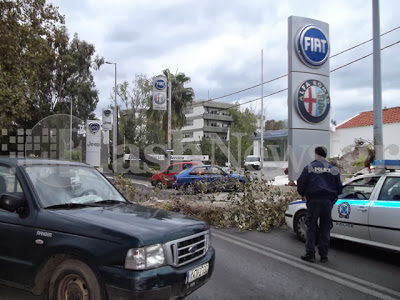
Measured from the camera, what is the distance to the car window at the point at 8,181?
3.47 m

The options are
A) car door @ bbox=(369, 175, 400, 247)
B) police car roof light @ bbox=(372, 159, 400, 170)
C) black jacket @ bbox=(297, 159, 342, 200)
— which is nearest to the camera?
car door @ bbox=(369, 175, 400, 247)

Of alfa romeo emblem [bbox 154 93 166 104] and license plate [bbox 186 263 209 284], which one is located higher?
alfa romeo emblem [bbox 154 93 166 104]

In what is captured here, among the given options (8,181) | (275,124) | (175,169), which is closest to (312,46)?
(8,181)

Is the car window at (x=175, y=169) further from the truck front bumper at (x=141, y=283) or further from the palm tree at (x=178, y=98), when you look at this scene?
the truck front bumper at (x=141, y=283)

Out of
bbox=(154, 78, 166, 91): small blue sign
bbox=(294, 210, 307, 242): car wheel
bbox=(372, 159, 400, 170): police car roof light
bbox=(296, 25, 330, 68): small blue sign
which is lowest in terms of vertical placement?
bbox=(294, 210, 307, 242): car wheel

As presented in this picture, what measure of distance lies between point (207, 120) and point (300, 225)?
239ft

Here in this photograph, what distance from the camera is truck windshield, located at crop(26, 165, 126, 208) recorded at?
342 cm

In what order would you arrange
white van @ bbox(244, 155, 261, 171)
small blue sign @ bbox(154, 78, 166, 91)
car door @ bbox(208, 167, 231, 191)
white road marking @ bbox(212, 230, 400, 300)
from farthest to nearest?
white van @ bbox(244, 155, 261, 171), small blue sign @ bbox(154, 78, 166, 91), car door @ bbox(208, 167, 231, 191), white road marking @ bbox(212, 230, 400, 300)

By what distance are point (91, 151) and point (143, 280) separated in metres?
24.5

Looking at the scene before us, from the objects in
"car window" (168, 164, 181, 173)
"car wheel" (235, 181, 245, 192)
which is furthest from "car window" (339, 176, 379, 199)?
"car window" (168, 164, 181, 173)

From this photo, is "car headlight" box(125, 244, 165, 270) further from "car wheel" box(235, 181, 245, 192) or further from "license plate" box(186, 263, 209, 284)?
"car wheel" box(235, 181, 245, 192)

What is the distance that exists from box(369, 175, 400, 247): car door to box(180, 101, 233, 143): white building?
71.1 m

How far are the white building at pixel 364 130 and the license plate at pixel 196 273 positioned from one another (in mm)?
26160

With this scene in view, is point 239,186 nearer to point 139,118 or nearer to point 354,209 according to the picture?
point 354,209
